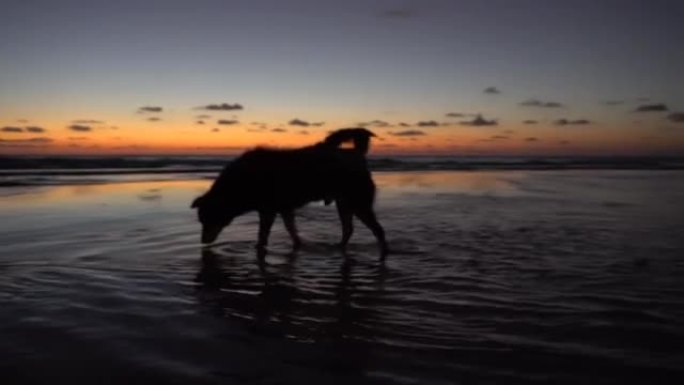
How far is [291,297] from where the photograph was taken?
6477 millimetres

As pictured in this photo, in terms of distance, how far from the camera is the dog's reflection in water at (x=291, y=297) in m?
5.29

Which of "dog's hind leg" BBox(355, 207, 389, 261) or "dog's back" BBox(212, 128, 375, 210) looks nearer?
"dog's hind leg" BBox(355, 207, 389, 261)

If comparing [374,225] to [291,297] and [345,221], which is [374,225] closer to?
[345,221]

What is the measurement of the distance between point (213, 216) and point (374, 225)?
2770mm

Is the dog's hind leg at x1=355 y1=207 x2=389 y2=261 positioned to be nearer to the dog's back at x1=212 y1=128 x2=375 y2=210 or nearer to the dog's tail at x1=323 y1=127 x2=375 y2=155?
the dog's back at x1=212 y1=128 x2=375 y2=210

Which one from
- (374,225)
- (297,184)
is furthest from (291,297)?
(297,184)

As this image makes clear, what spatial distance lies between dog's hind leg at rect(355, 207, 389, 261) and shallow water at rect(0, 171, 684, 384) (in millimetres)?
273

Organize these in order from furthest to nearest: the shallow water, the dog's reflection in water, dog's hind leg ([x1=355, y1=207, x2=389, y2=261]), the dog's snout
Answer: the dog's snout, dog's hind leg ([x1=355, y1=207, x2=389, y2=261]), the dog's reflection in water, the shallow water

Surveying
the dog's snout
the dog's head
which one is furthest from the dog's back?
→ the dog's snout

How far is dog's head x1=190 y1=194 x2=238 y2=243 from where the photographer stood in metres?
10.4

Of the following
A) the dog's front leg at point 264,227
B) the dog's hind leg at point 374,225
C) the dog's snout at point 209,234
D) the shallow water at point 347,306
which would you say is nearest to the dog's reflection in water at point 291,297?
the shallow water at point 347,306

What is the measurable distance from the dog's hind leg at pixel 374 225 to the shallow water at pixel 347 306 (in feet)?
0.89

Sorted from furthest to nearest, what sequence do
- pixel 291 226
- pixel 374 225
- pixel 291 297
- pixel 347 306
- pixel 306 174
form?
pixel 291 226 → pixel 306 174 → pixel 374 225 → pixel 291 297 → pixel 347 306

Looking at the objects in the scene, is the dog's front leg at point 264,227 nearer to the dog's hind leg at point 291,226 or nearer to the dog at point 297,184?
the dog at point 297,184
